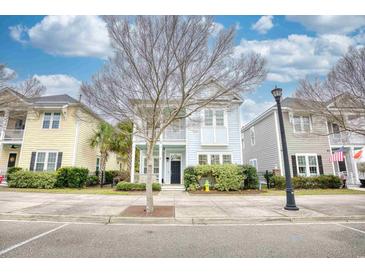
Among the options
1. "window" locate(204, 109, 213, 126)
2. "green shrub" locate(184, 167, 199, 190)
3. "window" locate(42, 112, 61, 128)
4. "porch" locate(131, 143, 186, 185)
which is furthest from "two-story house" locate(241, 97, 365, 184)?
"window" locate(42, 112, 61, 128)

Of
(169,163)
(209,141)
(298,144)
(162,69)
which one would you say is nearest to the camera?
(162,69)

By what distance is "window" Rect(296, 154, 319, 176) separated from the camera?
16.1 metres

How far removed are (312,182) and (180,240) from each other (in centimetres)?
1464

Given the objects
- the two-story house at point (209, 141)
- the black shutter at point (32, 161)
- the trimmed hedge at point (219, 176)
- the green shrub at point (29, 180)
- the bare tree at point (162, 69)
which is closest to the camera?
the bare tree at point (162, 69)

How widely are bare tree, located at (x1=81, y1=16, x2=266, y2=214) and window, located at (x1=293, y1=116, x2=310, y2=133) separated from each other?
1210 centimetres

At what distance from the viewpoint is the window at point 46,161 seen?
16.1 m

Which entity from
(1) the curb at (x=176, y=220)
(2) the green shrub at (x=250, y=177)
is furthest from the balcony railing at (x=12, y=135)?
(2) the green shrub at (x=250, y=177)

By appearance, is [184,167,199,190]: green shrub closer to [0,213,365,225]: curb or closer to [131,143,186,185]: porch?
[131,143,186,185]: porch

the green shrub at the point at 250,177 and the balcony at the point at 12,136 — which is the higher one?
the balcony at the point at 12,136

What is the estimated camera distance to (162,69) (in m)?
6.84

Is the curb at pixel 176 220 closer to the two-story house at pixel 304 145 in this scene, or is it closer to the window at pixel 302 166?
the two-story house at pixel 304 145

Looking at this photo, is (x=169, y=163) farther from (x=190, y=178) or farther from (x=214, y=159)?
(x=214, y=159)

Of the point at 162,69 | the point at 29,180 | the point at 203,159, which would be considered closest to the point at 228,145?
the point at 203,159

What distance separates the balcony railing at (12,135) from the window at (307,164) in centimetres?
2473
